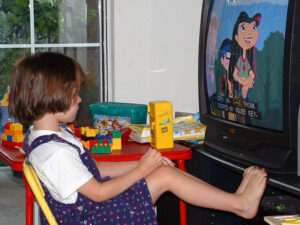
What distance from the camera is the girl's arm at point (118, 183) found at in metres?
1.65

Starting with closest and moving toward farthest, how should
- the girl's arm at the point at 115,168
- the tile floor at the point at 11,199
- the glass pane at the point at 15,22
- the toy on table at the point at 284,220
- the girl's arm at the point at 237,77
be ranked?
the toy on table at the point at 284,220 → the girl's arm at the point at 237,77 → the girl's arm at the point at 115,168 → the glass pane at the point at 15,22 → the tile floor at the point at 11,199

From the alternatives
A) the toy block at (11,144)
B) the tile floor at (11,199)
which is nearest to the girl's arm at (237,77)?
the toy block at (11,144)

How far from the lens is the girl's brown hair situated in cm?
165

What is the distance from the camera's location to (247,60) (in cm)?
176

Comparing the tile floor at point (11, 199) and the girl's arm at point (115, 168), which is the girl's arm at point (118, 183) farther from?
the tile floor at point (11, 199)

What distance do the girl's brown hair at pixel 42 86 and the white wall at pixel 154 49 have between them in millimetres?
1011

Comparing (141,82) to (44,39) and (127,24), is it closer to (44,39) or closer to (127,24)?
(127,24)

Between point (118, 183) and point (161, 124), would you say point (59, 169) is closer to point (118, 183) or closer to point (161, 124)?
point (118, 183)

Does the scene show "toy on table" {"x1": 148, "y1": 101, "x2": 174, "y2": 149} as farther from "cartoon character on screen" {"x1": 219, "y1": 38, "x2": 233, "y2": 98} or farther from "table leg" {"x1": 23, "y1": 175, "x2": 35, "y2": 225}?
"table leg" {"x1": 23, "y1": 175, "x2": 35, "y2": 225}

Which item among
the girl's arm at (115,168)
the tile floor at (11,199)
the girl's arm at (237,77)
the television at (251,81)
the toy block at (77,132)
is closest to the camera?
the television at (251,81)

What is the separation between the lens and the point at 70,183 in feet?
5.24

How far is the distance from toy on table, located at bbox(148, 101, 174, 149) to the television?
13cm

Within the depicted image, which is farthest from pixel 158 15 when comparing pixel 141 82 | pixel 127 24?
pixel 141 82

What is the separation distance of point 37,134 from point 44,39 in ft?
3.94
